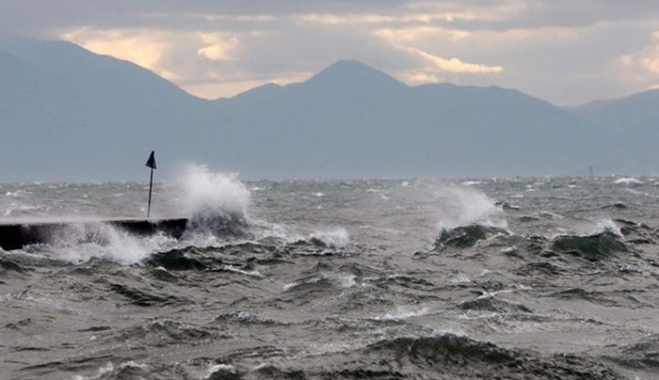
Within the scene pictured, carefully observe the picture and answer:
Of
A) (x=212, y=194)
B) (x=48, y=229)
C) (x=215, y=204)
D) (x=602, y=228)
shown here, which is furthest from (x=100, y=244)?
(x=602, y=228)

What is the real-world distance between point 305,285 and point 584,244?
10.5 metres

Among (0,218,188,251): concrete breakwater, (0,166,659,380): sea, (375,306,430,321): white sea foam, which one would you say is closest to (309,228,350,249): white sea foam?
(0,166,659,380): sea

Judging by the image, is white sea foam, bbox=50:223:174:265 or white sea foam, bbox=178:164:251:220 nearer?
white sea foam, bbox=50:223:174:265

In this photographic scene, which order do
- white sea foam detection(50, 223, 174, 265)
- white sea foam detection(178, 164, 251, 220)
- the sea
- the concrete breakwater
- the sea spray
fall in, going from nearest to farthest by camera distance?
1. the sea
2. white sea foam detection(50, 223, 174, 265)
3. the concrete breakwater
4. the sea spray
5. white sea foam detection(178, 164, 251, 220)

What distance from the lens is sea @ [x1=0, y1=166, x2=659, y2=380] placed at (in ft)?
43.5

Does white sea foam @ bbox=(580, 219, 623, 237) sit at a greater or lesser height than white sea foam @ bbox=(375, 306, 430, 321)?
greater

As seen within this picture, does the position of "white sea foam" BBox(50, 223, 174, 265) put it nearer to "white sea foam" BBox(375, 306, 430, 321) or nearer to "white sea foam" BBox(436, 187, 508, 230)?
"white sea foam" BBox(375, 306, 430, 321)

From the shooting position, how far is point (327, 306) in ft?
59.1

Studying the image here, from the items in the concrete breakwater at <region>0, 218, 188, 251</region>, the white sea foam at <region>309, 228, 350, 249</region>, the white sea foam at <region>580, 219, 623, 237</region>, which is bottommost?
the white sea foam at <region>309, 228, 350, 249</region>

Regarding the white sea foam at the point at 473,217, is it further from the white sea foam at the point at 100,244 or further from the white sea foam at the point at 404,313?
the white sea foam at the point at 404,313

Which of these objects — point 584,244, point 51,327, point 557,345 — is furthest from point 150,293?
point 584,244

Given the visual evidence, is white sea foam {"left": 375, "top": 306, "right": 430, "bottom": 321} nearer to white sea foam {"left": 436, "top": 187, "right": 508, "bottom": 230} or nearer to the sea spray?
the sea spray

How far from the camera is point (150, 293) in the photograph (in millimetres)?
19531

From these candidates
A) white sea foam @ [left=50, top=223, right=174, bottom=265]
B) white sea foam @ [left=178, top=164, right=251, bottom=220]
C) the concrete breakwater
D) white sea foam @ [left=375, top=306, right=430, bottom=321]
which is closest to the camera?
white sea foam @ [left=375, top=306, right=430, bottom=321]
